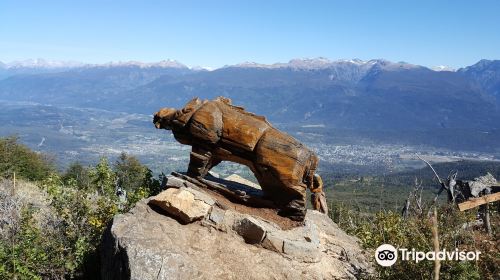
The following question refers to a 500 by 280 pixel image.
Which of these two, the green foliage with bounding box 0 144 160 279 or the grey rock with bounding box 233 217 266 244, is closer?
the green foliage with bounding box 0 144 160 279

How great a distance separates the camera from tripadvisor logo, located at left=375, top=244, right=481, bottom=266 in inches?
339

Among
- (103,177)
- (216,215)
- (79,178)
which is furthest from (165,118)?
(79,178)

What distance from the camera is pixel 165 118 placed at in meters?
14.5

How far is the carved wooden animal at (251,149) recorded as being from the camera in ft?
43.2

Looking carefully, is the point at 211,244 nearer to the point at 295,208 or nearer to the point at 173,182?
the point at 173,182

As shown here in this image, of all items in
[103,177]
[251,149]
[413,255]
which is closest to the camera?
[413,255]

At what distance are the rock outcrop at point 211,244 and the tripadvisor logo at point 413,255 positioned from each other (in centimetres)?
112

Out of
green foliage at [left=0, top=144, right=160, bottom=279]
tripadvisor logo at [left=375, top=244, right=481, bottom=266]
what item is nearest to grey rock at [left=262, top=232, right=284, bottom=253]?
tripadvisor logo at [left=375, top=244, right=481, bottom=266]

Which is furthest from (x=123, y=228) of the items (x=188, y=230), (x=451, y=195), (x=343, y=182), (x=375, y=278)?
(x=343, y=182)

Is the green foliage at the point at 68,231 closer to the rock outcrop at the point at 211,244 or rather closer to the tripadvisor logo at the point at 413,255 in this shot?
the rock outcrop at the point at 211,244

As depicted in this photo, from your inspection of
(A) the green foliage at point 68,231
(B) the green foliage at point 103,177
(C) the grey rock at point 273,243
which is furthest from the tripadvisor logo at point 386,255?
(B) the green foliage at point 103,177

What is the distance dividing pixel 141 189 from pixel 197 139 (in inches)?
102

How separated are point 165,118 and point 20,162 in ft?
91.9

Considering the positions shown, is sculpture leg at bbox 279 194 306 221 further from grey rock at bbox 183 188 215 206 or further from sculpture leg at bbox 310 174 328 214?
sculpture leg at bbox 310 174 328 214
